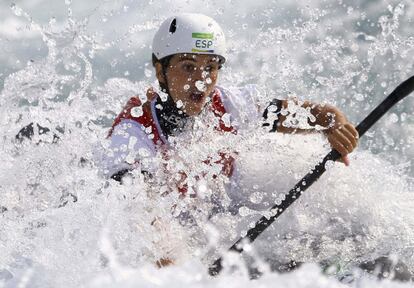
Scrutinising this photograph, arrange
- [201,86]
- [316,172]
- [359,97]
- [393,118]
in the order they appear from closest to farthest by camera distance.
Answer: [316,172]
[201,86]
[393,118]
[359,97]

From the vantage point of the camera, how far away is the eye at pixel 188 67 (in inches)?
172

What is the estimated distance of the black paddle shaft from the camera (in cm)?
395

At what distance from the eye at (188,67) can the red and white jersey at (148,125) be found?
27 centimetres

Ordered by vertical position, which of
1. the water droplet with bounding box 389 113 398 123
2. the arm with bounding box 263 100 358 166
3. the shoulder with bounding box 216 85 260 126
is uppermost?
the water droplet with bounding box 389 113 398 123

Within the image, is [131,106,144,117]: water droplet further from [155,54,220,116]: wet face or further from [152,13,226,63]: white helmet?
[152,13,226,63]: white helmet

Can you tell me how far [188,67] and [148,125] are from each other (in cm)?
44

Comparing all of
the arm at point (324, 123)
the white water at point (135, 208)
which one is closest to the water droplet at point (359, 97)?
the white water at point (135, 208)

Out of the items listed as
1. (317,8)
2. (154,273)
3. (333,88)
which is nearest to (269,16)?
(317,8)

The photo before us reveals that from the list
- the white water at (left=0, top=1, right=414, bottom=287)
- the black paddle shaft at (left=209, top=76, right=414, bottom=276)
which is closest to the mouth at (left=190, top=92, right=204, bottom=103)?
the white water at (left=0, top=1, right=414, bottom=287)

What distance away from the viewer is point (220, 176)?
454 centimetres

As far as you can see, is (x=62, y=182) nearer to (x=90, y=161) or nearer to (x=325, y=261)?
(x=90, y=161)

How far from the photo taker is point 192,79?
168 inches

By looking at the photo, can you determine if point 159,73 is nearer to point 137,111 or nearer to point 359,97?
point 137,111

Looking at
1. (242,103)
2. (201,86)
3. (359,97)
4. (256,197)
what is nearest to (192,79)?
(201,86)
